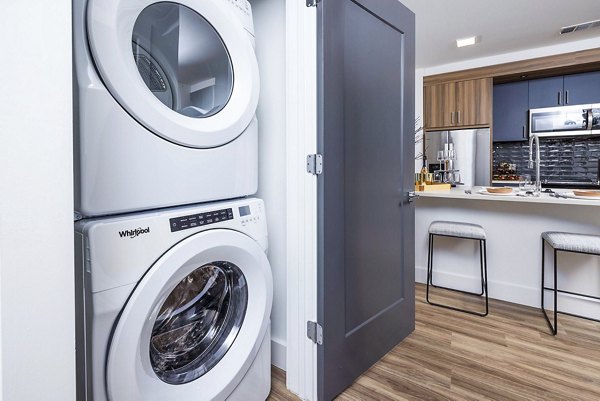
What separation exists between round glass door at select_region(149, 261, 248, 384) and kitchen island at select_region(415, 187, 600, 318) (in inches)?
71.9

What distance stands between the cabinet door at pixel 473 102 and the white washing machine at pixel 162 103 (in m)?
3.91

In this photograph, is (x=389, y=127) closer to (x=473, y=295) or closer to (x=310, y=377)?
(x=310, y=377)

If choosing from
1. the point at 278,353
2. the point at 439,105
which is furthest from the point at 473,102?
the point at 278,353

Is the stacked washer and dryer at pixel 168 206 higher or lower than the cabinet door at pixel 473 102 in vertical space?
lower

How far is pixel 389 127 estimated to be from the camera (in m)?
1.89

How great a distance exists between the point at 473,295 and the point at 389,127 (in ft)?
5.50

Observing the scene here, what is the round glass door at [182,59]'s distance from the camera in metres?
1.11

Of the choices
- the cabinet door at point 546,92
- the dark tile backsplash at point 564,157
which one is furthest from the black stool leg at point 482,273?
the cabinet door at point 546,92

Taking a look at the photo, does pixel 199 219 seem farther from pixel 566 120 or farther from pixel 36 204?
pixel 566 120

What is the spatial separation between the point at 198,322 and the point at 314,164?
77 cm

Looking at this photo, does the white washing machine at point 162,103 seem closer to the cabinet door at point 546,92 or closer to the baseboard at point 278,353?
the baseboard at point 278,353

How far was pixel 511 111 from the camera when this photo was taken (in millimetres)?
4512

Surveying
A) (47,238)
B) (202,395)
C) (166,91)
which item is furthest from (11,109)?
(202,395)

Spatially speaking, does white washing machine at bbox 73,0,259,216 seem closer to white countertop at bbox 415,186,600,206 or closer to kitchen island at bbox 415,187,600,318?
white countertop at bbox 415,186,600,206
